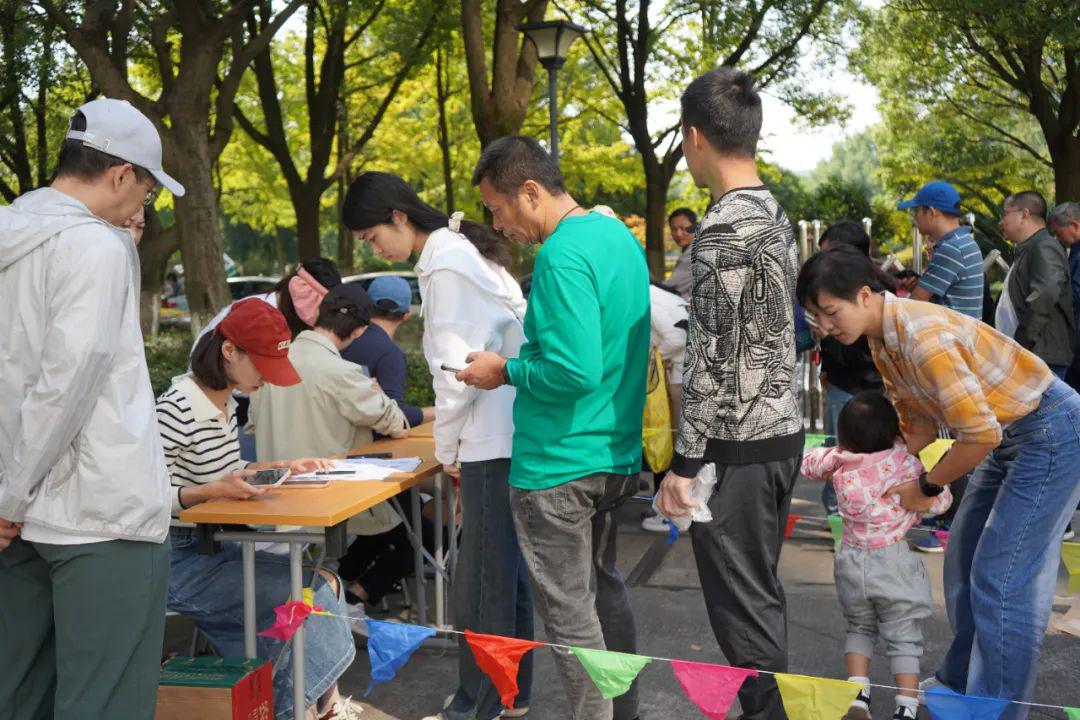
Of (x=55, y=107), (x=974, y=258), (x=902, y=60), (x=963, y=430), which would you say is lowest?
(x=963, y=430)

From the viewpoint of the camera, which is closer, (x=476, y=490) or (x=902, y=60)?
(x=476, y=490)

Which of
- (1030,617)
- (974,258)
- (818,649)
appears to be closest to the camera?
(1030,617)

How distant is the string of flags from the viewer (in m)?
3.11

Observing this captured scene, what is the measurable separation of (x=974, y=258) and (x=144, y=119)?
485cm

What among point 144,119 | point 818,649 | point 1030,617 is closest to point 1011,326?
point 818,649

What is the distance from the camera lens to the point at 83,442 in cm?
262

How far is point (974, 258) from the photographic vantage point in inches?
246

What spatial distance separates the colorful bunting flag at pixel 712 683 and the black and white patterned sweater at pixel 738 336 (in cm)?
61

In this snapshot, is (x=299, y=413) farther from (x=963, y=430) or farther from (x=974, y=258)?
(x=974, y=258)

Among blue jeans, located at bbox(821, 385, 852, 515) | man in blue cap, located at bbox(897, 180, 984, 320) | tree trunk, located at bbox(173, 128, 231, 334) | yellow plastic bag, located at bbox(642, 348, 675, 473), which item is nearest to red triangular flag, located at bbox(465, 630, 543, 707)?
yellow plastic bag, located at bbox(642, 348, 675, 473)

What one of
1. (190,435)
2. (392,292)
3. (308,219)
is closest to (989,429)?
(190,435)

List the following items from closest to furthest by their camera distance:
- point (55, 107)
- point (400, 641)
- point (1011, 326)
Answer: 1. point (400, 641)
2. point (1011, 326)
3. point (55, 107)

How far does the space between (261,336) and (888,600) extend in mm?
2407

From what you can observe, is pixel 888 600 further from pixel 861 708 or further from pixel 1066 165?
pixel 1066 165
